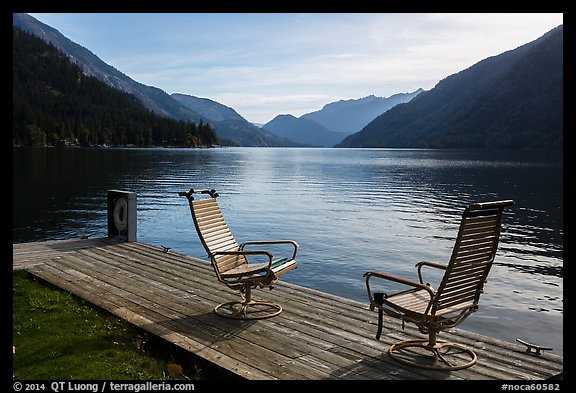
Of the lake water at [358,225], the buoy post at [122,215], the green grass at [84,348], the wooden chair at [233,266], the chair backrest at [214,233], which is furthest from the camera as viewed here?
the lake water at [358,225]

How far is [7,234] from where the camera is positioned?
2115 millimetres

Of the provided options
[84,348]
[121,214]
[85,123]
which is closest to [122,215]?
[121,214]

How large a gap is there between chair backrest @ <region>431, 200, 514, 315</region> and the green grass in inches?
103

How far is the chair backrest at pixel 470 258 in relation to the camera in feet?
17.1

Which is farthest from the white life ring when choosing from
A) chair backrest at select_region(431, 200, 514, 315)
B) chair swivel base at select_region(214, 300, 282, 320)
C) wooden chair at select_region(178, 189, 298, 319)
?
chair backrest at select_region(431, 200, 514, 315)

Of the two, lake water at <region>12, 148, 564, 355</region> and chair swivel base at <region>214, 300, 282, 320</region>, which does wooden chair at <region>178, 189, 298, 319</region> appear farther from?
lake water at <region>12, 148, 564, 355</region>

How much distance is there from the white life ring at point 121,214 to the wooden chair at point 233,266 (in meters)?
4.96

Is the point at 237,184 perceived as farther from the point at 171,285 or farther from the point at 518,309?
A: the point at 171,285

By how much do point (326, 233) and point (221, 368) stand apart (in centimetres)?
1910

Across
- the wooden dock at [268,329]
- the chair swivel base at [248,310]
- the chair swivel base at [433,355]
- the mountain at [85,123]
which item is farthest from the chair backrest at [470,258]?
the mountain at [85,123]

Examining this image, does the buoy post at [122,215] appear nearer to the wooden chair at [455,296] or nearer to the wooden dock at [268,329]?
the wooden dock at [268,329]

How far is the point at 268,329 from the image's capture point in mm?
6461
